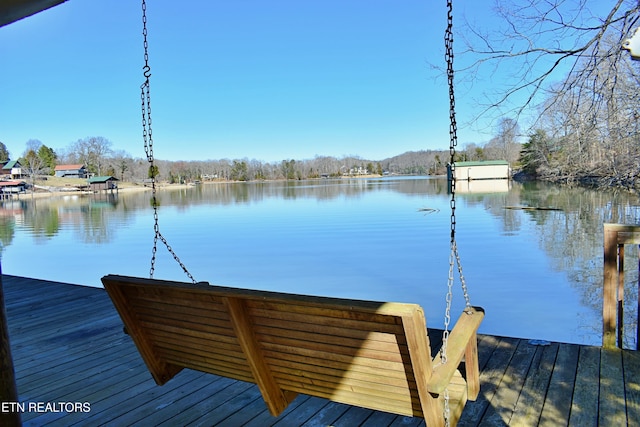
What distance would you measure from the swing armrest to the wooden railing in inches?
55.8

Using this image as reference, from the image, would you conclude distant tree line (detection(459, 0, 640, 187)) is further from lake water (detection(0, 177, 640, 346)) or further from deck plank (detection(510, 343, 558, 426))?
deck plank (detection(510, 343, 558, 426))

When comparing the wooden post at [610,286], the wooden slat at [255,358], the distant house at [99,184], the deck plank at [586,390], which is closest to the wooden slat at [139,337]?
the wooden slat at [255,358]

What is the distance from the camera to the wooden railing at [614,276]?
2869 millimetres

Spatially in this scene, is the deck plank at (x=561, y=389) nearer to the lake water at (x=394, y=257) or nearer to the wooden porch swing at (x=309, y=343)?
the wooden porch swing at (x=309, y=343)

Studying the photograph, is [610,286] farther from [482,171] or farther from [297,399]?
[482,171]

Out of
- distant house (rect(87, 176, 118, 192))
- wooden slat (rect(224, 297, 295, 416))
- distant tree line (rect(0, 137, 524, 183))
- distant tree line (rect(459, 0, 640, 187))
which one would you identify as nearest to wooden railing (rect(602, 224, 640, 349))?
wooden slat (rect(224, 297, 295, 416))

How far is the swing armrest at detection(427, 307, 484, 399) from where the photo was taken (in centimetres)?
142

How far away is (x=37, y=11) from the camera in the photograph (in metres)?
1.88

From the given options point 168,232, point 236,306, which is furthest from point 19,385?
point 168,232

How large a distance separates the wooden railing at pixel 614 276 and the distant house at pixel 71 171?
83.6m

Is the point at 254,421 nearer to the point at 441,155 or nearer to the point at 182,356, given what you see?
the point at 182,356

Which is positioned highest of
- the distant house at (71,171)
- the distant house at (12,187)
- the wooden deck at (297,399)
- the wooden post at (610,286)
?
the distant house at (71,171)

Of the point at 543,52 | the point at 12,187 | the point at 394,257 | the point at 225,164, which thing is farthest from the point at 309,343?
the point at 225,164

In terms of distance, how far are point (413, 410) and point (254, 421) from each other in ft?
3.19
